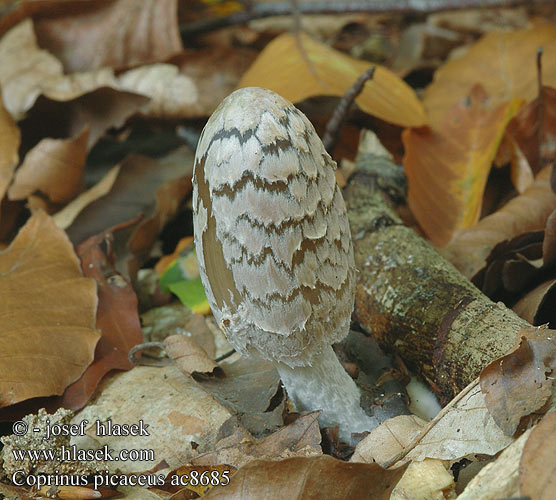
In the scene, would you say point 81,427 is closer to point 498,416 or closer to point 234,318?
point 234,318

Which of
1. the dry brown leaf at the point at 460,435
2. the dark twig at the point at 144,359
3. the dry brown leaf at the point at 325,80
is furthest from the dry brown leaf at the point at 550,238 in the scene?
the dark twig at the point at 144,359

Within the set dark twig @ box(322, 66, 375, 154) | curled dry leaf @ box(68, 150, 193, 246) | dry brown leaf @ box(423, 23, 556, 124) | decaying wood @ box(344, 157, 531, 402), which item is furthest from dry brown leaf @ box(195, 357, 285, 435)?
dry brown leaf @ box(423, 23, 556, 124)

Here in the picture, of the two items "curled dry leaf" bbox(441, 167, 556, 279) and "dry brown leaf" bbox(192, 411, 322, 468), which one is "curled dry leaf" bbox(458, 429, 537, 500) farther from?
"curled dry leaf" bbox(441, 167, 556, 279)

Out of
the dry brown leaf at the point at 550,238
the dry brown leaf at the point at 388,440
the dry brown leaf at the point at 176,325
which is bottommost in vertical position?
the dry brown leaf at the point at 176,325

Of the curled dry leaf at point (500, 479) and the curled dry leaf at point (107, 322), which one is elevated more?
the curled dry leaf at point (500, 479)

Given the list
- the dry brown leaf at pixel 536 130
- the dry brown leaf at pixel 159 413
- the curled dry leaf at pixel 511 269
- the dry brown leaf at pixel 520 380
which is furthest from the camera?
the dry brown leaf at pixel 536 130

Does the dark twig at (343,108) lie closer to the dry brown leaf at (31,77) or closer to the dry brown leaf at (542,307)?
the dry brown leaf at (542,307)

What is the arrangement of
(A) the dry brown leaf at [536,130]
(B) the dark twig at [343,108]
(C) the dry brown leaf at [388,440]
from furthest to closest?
(A) the dry brown leaf at [536,130]
(B) the dark twig at [343,108]
(C) the dry brown leaf at [388,440]
